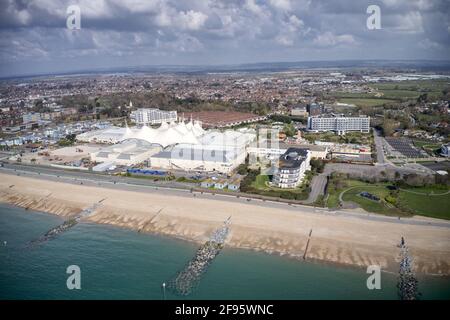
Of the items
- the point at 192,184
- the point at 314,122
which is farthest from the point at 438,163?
the point at 192,184

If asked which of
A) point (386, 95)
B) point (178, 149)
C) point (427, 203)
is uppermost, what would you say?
point (386, 95)

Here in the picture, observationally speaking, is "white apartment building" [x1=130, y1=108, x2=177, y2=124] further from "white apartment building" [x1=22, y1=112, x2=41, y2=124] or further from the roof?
the roof

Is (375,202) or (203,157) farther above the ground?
(203,157)

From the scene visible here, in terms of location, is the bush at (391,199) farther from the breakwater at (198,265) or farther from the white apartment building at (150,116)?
the white apartment building at (150,116)

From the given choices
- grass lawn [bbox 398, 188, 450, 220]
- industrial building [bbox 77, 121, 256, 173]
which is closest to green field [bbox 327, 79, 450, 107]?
industrial building [bbox 77, 121, 256, 173]

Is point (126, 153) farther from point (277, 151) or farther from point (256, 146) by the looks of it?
point (277, 151)

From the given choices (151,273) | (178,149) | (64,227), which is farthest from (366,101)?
(151,273)
